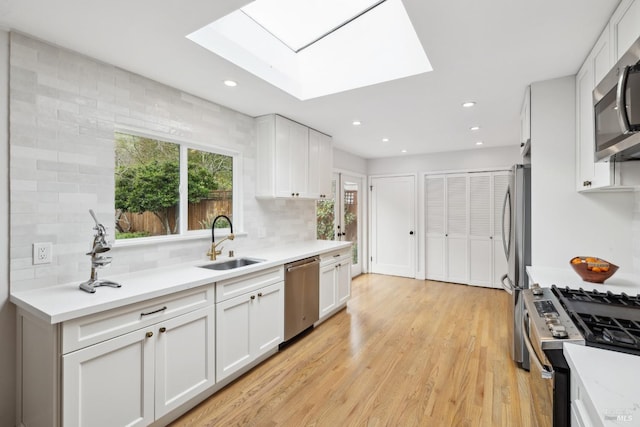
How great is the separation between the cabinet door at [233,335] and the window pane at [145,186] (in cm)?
92

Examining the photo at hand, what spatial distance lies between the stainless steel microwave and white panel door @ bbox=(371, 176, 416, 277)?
13.9ft

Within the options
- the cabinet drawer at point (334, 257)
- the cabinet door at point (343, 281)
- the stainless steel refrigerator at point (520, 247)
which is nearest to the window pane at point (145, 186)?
the cabinet drawer at point (334, 257)

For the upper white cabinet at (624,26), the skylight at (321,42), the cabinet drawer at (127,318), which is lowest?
the cabinet drawer at (127,318)

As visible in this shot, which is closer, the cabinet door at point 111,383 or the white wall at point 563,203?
the cabinet door at point 111,383

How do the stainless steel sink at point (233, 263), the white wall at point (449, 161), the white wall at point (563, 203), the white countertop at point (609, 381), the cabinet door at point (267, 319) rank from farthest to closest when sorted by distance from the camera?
1. the white wall at point (449, 161)
2. the stainless steel sink at point (233, 263)
3. the cabinet door at point (267, 319)
4. the white wall at point (563, 203)
5. the white countertop at point (609, 381)

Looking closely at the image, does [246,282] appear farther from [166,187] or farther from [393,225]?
[393,225]

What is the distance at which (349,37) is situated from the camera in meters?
2.48

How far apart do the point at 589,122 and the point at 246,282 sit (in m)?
2.72

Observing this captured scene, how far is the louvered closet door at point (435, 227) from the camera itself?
5.43 metres

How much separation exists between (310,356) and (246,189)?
1.84m

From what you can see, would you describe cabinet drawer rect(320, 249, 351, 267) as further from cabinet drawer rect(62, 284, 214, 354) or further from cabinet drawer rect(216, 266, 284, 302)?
cabinet drawer rect(62, 284, 214, 354)

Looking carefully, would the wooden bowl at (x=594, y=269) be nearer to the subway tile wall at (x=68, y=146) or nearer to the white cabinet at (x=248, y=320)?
the white cabinet at (x=248, y=320)

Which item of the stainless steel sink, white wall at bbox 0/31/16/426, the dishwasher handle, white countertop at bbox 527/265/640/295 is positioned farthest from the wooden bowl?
white wall at bbox 0/31/16/426

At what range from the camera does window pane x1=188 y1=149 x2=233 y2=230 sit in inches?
111
